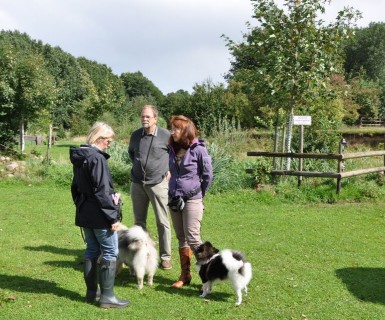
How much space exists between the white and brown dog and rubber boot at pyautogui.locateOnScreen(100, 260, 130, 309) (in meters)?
0.57

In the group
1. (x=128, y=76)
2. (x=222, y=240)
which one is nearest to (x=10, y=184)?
(x=222, y=240)

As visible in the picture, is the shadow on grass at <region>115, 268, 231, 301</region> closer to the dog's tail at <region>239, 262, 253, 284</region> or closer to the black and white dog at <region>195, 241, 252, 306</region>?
the black and white dog at <region>195, 241, 252, 306</region>

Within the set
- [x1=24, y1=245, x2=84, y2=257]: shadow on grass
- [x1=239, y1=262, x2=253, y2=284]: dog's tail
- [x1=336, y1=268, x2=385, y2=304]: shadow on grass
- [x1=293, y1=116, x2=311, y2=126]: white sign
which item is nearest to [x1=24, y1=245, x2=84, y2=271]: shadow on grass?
[x1=24, y1=245, x2=84, y2=257]: shadow on grass

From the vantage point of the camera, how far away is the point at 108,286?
4.44 metres

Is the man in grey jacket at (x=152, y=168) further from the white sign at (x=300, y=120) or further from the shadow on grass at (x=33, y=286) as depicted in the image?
the white sign at (x=300, y=120)

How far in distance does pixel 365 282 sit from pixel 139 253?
2.90 m

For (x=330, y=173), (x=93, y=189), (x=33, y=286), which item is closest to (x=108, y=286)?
(x=93, y=189)

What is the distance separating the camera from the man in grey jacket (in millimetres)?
5426

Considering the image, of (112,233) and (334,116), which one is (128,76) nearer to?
(334,116)

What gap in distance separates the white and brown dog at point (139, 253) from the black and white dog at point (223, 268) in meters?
0.63

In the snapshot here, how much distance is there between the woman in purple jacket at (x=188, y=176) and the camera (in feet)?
16.1

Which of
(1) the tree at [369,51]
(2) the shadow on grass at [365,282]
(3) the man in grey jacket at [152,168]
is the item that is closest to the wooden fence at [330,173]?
(2) the shadow on grass at [365,282]

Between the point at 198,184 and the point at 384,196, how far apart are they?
697 centimetres

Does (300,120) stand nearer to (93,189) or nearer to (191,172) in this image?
(191,172)
